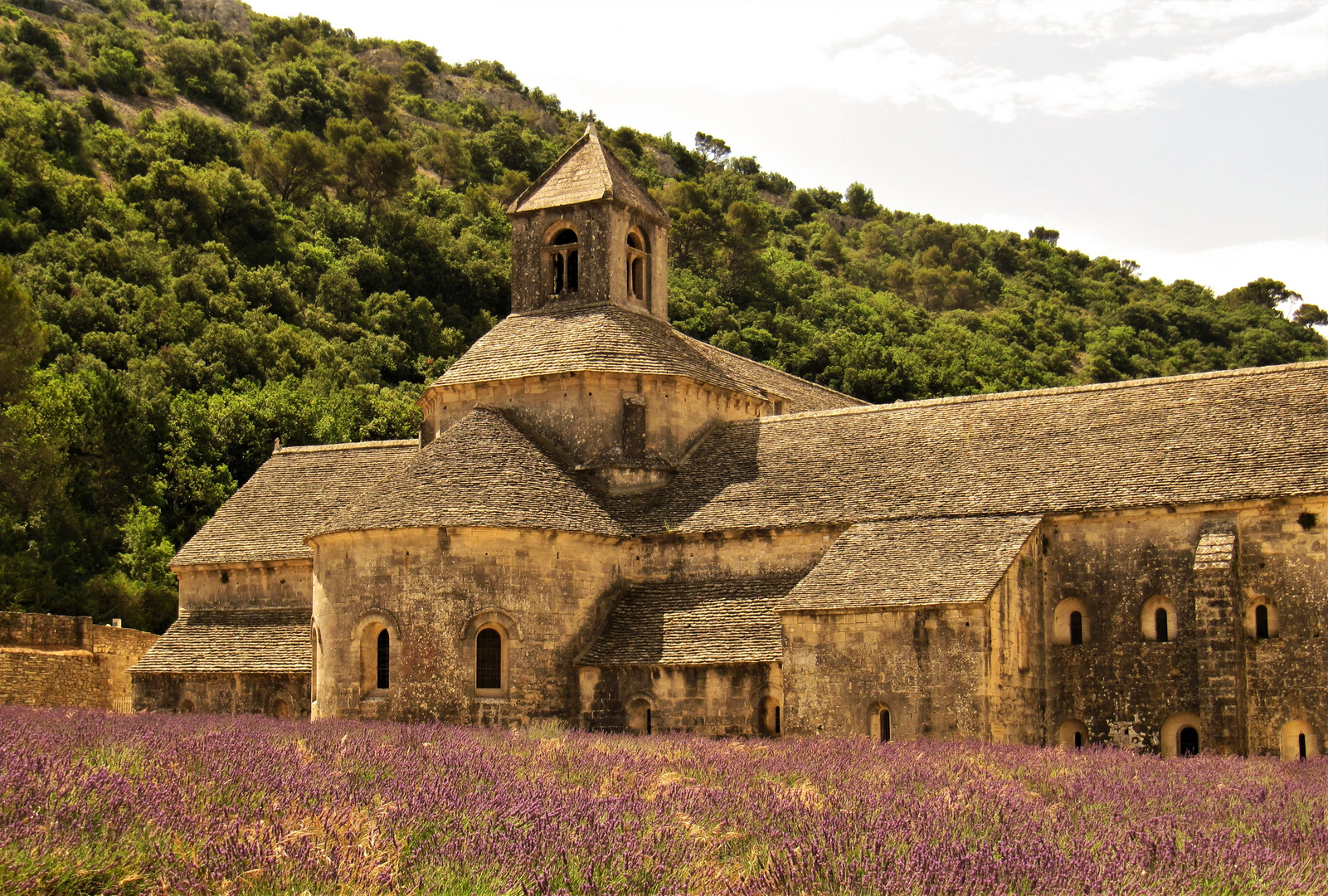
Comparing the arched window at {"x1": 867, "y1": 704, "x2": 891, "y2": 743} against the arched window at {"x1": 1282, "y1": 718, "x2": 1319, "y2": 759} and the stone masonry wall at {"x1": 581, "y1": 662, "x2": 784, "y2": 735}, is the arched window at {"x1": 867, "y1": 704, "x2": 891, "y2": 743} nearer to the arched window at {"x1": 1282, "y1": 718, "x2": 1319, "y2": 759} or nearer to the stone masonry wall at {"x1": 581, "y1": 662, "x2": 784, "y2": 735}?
the stone masonry wall at {"x1": 581, "y1": 662, "x2": 784, "y2": 735}

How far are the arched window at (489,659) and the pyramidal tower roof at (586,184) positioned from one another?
11745mm

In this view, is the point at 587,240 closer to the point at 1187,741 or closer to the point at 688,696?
the point at 688,696

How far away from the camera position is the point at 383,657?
89.5 feet

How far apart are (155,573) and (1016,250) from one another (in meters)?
89.0

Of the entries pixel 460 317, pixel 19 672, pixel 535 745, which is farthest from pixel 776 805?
pixel 460 317

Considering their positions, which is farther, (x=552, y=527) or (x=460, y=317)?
(x=460, y=317)

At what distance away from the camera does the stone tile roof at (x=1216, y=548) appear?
2377cm

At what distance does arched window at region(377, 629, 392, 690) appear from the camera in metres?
27.1

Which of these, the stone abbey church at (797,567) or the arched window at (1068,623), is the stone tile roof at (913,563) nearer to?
the stone abbey church at (797,567)

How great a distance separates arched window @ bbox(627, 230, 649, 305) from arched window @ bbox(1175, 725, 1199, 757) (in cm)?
1661

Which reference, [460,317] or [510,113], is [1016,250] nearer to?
[510,113]

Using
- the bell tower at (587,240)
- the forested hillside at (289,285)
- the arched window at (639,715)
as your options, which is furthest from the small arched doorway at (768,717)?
the forested hillside at (289,285)

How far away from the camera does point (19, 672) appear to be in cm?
3100

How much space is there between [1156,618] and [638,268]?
1579cm
